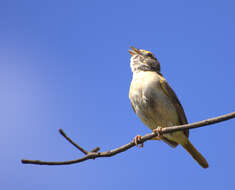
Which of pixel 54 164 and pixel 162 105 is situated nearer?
pixel 54 164

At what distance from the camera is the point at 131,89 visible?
7.12 m

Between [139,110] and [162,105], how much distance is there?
518 mm

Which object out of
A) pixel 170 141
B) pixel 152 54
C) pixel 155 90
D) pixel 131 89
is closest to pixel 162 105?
pixel 155 90

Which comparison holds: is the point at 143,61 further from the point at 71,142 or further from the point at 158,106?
the point at 71,142

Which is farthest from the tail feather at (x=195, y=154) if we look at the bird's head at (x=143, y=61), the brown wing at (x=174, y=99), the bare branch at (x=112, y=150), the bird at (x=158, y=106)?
the bare branch at (x=112, y=150)

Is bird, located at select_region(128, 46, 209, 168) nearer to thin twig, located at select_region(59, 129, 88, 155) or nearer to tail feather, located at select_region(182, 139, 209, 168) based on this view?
tail feather, located at select_region(182, 139, 209, 168)

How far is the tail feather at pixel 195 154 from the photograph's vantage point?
7207 mm

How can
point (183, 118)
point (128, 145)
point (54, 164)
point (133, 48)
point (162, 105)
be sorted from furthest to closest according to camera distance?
point (133, 48)
point (183, 118)
point (162, 105)
point (128, 145)
point (54, 164)

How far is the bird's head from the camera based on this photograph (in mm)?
7977

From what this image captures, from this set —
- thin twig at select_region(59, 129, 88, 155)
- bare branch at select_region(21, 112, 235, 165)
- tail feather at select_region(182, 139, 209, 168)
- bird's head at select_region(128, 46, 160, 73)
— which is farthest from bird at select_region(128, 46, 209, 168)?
thin twig at select_region(59, 129, 88, 155)

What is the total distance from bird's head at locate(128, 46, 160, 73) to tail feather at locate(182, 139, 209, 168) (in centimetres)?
212

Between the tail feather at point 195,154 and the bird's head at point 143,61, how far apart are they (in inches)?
83.4

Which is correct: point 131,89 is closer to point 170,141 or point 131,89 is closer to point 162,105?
point 162,105

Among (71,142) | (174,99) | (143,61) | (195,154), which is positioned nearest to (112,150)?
(71,142)
